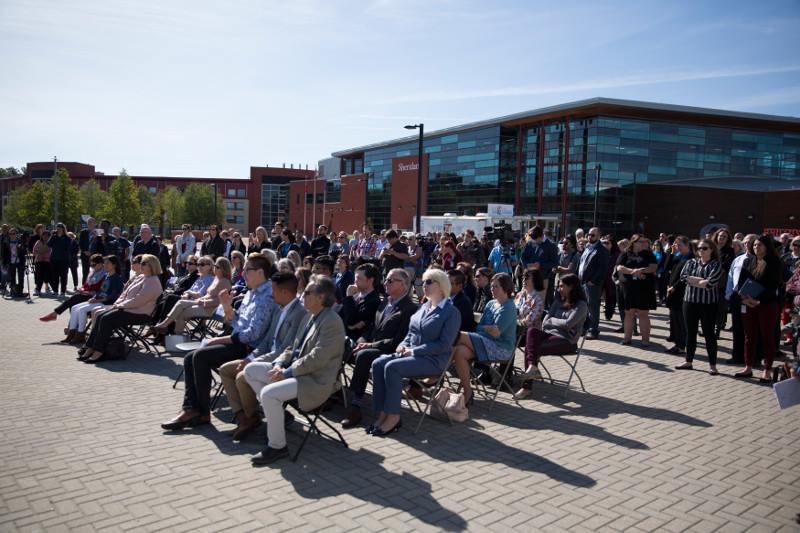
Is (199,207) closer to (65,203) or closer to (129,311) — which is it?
(65,203)

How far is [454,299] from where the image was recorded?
22.8ft

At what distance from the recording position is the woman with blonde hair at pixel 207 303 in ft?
25.4

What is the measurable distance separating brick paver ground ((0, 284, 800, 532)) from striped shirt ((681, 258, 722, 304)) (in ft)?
4.72

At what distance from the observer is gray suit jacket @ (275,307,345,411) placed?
461 centimetres

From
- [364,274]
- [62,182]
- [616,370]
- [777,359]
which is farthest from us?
[62,182]

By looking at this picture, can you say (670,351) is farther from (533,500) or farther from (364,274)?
(533,500)

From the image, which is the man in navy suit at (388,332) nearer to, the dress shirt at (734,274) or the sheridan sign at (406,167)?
the dress shirt at (734,274)

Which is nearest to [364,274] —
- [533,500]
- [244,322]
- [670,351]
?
Answer: [244,322]

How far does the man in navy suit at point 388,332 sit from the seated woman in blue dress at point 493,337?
65cm

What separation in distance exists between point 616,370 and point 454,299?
9.46 feet

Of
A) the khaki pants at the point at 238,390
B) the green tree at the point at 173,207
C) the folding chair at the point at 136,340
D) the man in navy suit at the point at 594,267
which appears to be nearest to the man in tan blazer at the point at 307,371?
the khaki pants at the point at 238,390

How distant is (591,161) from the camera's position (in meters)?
53.3

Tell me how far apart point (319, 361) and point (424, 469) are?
1.21 m

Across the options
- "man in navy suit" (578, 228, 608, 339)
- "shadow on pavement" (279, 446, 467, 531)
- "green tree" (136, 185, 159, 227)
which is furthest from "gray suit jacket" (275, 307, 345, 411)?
"green tree" (136, 185, 159, 227)
